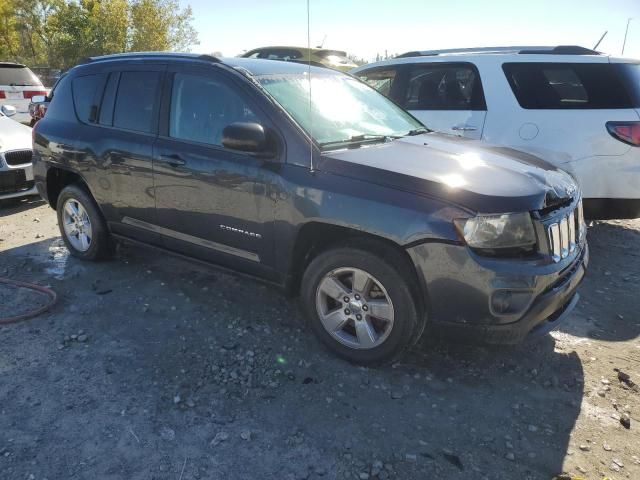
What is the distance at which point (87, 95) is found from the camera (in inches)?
172

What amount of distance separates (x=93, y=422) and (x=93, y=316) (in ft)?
4.15

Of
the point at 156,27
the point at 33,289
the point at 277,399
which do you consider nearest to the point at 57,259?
the point at 33,289

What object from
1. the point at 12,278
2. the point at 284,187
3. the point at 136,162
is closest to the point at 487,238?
the point at 284,187

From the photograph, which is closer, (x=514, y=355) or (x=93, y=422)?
(x=93, y=422)

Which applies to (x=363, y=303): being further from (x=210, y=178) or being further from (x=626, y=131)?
(x=626, y=131)

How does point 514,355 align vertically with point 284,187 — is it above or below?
below

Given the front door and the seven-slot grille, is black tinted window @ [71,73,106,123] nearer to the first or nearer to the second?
the front door

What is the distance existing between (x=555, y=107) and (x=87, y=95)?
4.35 metres

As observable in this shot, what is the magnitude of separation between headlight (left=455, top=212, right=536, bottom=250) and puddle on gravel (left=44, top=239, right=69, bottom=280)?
350 cm

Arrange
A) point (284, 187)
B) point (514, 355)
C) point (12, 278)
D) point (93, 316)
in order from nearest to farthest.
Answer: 1. point (284, 187)
2. point (514, 355)
3. point (93, 316)
4. point (12, 278)

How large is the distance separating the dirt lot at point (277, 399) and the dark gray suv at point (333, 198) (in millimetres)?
395

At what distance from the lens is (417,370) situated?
3.11 m

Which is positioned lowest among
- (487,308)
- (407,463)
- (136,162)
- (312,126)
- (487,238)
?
(407,463)

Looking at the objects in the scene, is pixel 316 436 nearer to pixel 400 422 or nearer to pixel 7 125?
pixel 400 422
